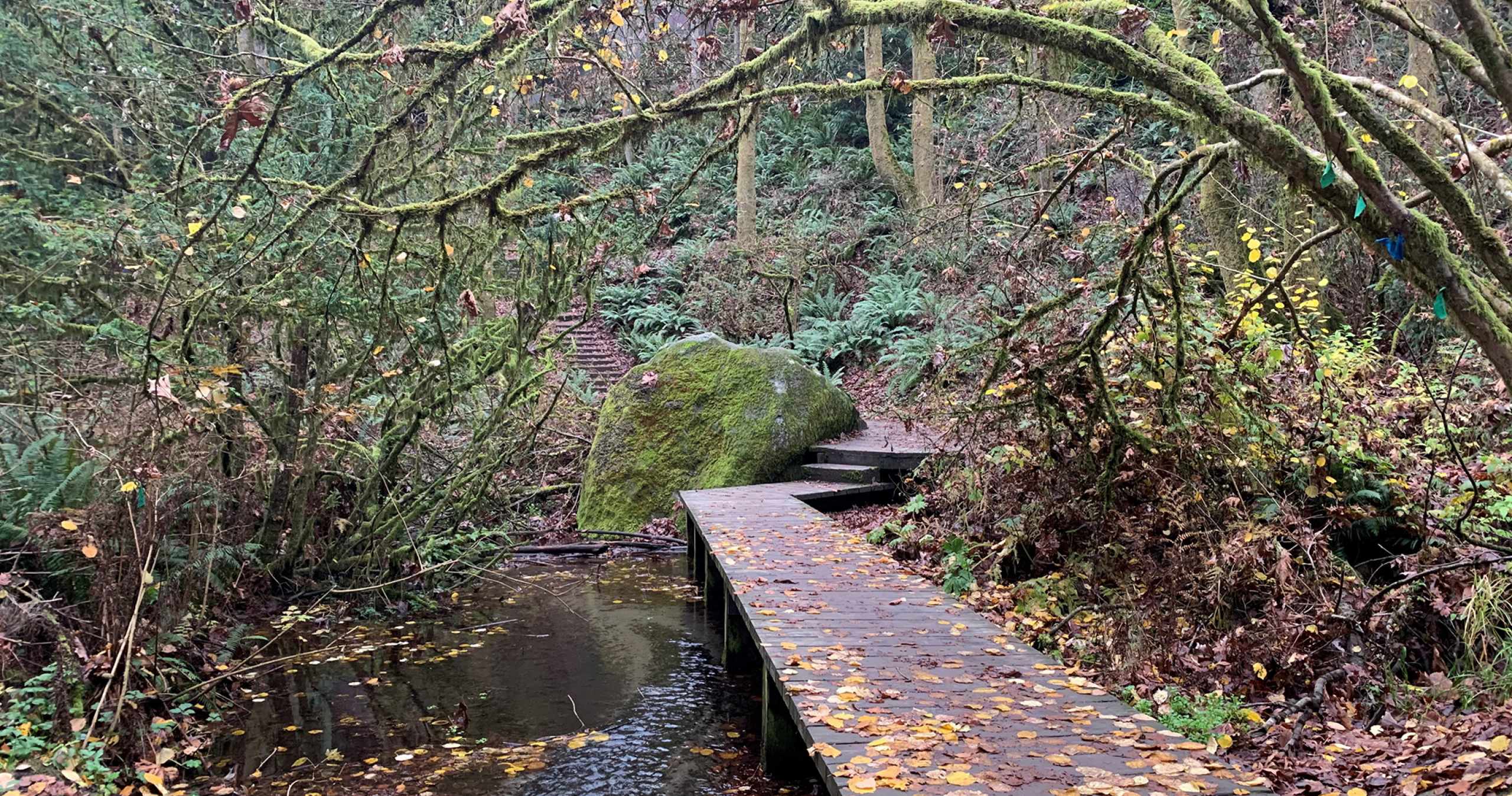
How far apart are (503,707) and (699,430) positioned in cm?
653

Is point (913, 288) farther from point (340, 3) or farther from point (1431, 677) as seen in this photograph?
point (1431, 677)

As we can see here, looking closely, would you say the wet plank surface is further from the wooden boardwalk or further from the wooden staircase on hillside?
the wooden staircase on hillside

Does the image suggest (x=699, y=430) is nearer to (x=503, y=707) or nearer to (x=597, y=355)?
(x=503, y=707)

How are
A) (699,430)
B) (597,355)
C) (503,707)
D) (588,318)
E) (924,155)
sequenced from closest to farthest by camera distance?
(503,707) → (588,318) → (699,430) → (924,155) → (597,355)

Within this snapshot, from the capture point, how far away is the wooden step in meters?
Result: 11.4

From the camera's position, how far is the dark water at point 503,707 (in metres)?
5.02

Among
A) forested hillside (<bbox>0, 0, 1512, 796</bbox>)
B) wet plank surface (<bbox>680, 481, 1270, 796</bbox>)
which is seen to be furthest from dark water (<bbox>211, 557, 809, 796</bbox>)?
wet plank surface (<bbox>680, 481, 1270, 796</bbox>)

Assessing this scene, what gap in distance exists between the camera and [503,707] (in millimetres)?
6133

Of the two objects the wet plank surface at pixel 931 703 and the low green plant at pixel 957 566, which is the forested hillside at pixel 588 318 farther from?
the wet plank surface at pixel 931 703

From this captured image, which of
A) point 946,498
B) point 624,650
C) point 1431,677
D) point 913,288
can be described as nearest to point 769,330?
point 913,288

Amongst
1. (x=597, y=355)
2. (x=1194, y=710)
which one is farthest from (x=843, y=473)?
(x=597, y=355)

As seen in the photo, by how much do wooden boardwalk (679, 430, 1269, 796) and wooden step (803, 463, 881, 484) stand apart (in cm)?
403

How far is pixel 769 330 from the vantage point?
1970 cm

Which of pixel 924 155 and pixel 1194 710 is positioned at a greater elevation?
pixel 924 155
